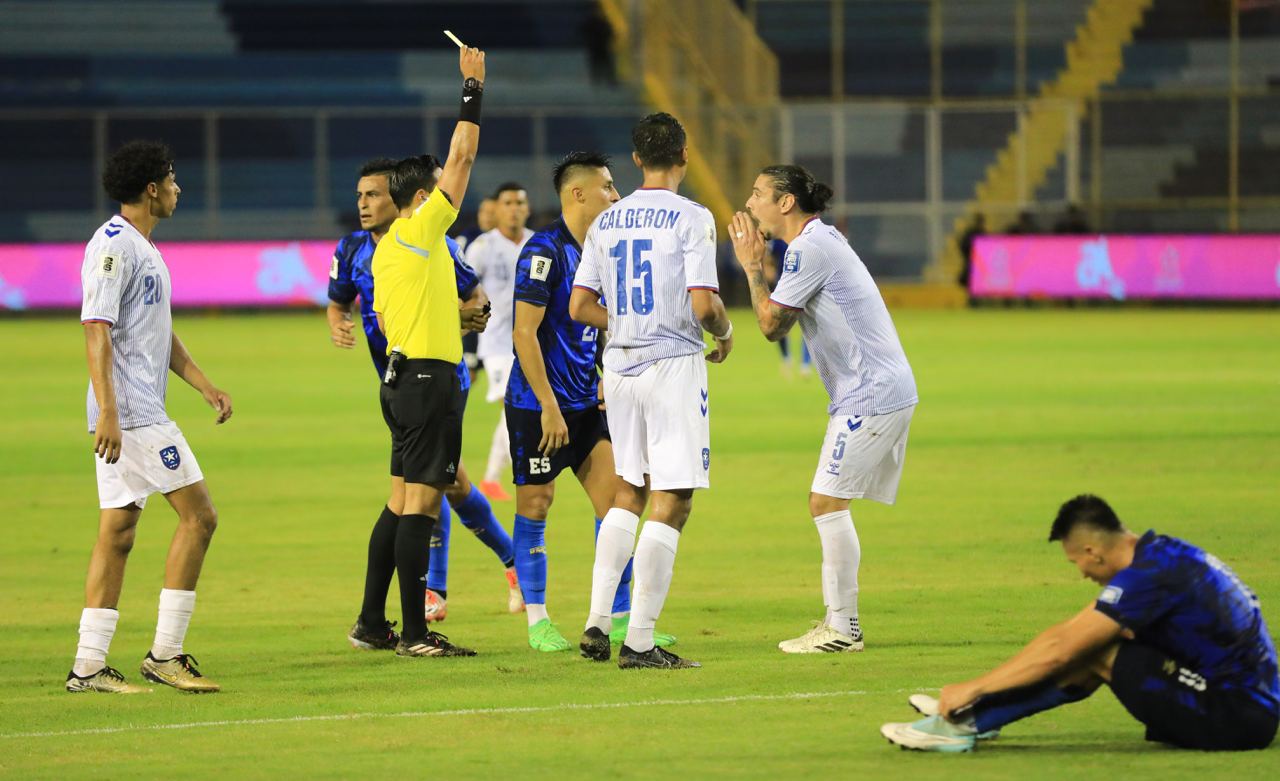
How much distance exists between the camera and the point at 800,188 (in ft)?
27.6

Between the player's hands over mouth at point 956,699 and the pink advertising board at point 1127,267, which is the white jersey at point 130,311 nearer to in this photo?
the player's hands over mouth at point 956,699

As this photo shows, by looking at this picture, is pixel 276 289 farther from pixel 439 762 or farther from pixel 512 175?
pixel 439 762

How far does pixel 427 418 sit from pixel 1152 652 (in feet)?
11.5

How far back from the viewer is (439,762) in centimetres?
634

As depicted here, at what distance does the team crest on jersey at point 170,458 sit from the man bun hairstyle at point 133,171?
107 centimetres

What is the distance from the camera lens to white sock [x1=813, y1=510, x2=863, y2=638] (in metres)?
8.20

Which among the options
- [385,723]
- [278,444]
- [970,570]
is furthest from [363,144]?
[385,723]

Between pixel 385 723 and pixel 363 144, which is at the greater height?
pixel 363 144

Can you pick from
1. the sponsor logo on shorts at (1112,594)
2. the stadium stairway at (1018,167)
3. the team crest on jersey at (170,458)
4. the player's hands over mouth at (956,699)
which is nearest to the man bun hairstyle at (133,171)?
the team crest on jersey at (170,458)

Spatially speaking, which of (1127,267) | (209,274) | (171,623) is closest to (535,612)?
(171,623)

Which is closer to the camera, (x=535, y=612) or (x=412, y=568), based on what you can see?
(x=412, y=568)

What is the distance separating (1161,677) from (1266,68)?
3954 cm

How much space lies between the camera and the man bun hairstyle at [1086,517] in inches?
240

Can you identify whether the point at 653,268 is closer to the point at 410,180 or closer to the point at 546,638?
the point at 410,180
